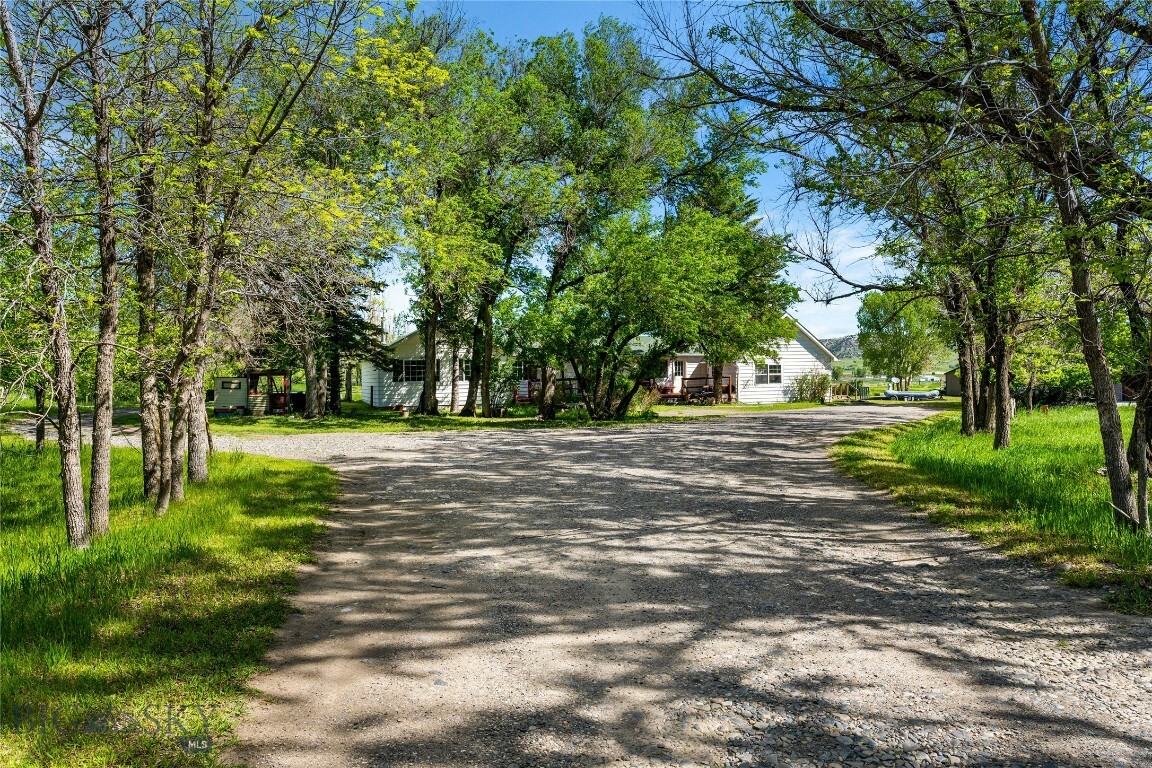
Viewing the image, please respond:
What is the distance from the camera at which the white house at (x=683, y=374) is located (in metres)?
34.8

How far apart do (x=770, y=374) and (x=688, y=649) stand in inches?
1559

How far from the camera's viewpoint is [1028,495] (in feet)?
26.9

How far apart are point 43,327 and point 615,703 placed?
5.75 meters

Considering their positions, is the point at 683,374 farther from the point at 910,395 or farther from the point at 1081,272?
the point at 1081,272

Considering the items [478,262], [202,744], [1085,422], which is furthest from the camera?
[478,262]

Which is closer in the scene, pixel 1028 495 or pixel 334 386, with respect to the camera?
pixel 1028 495

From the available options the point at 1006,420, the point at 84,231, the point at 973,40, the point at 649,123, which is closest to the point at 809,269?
the point at 1006,420

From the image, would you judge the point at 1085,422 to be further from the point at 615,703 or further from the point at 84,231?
the point at 84,231

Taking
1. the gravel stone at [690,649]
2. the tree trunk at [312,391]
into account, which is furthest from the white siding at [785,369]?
the gravel stone at [690,649]

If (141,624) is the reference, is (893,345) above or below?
above

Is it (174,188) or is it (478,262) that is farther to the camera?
(478,262)

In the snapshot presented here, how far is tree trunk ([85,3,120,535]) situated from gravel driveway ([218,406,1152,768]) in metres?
2.32

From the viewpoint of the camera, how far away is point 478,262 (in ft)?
72.6

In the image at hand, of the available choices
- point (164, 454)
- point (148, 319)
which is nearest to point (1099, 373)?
point (148, 319)
